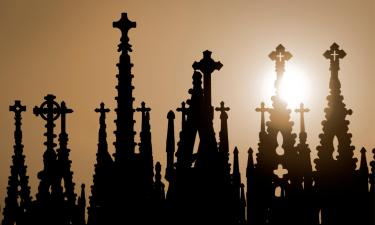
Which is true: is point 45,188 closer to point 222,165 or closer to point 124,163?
point 124,163

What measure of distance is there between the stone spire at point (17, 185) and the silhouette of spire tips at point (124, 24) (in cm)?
657

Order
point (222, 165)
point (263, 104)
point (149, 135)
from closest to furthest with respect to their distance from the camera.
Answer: point (222, 165) → point (149, 135) → point (263, 104)

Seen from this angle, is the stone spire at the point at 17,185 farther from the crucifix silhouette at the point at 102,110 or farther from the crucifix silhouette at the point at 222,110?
the crucifix silhouette at the point at 222,110

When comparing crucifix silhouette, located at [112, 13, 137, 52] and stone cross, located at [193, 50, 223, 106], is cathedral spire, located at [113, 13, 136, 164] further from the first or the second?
stone cross, located at [193, 50, 223, 106]

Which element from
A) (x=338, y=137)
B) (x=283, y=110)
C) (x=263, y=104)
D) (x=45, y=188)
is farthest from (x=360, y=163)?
(x=45, y=188)

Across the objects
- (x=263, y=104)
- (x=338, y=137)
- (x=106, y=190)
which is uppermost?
(x=263, y=104)

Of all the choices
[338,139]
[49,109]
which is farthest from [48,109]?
[338,139]

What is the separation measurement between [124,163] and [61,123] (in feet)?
12.8

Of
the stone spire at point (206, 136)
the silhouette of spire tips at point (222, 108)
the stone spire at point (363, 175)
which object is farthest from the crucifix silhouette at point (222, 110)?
the stone spire at point (206, 136)

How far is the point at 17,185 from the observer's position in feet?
113

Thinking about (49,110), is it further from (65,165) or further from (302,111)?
(302,111)

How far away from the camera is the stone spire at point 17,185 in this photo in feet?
102

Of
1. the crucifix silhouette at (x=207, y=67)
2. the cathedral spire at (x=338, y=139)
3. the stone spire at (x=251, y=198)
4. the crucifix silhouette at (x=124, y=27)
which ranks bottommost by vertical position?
the stone spire at (x=251, y=198)

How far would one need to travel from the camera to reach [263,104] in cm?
3559
